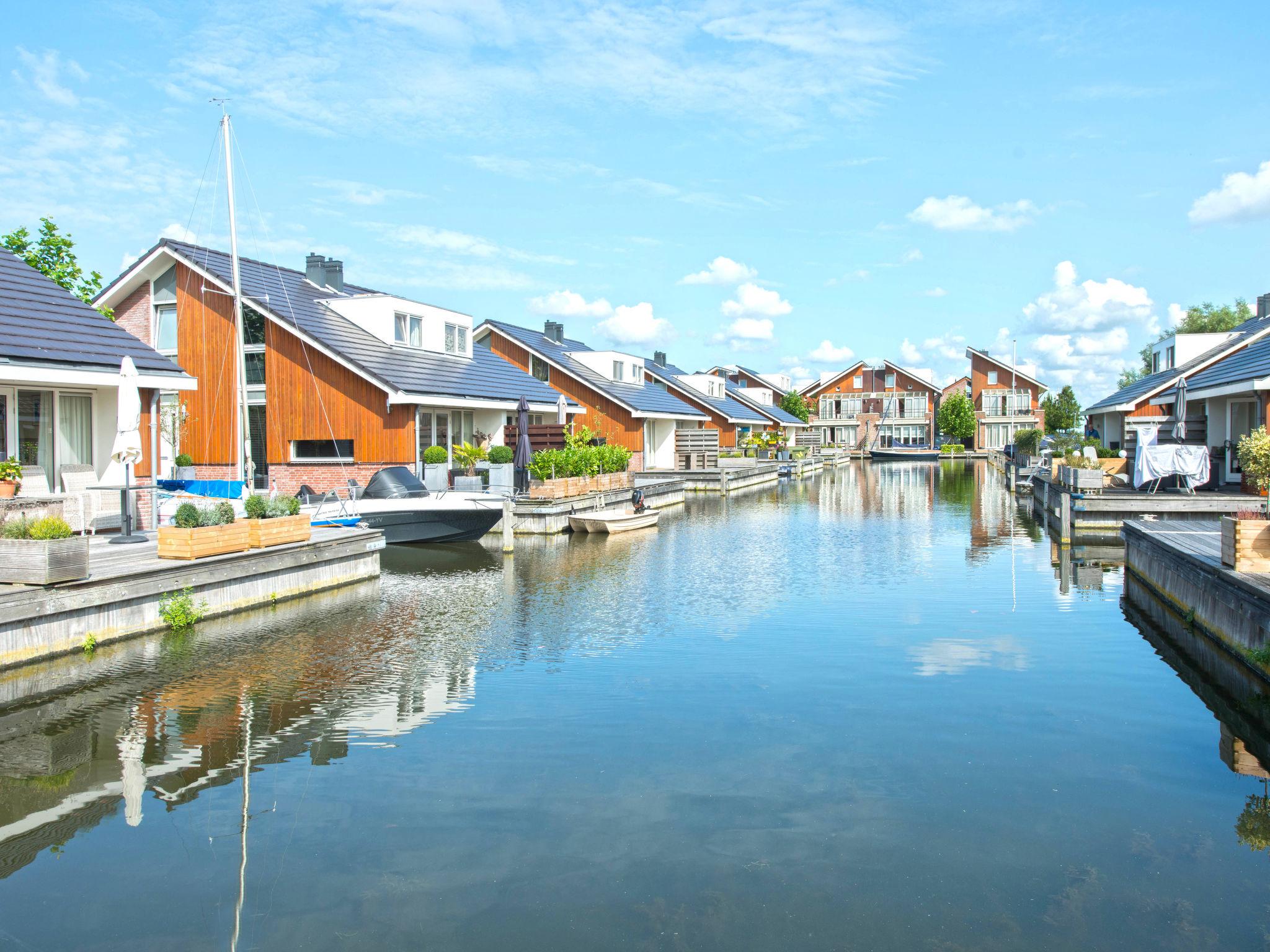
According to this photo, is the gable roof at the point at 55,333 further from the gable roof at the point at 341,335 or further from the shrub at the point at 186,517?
the gable roof at the point at 341,335

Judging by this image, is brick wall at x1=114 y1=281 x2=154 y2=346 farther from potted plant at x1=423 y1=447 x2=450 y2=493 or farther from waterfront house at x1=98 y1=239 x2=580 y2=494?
potted plant at x1=423 y1=447 x2=450 y2=493

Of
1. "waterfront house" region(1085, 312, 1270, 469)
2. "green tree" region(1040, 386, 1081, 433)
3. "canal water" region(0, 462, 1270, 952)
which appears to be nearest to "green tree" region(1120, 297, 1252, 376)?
"green tree" region(1040, 386, 1081, 433)

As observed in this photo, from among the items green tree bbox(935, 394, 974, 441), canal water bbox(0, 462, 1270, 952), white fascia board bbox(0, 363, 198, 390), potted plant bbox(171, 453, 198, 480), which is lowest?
canal water bbox(0, 462, 1270, 952)

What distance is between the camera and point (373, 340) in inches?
1171

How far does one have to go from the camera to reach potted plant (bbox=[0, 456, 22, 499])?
13.8 m

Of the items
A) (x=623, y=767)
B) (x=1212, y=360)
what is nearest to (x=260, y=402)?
(x=623, y=767)

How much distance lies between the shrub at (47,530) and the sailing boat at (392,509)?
8.03m

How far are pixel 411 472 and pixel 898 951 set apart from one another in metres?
21.8

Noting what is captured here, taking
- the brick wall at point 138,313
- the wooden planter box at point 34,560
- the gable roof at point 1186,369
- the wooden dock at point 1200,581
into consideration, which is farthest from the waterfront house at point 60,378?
the gable roof at point 1186,369

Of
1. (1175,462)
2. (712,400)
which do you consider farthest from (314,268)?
(712,400)

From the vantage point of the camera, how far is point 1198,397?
26406 mm

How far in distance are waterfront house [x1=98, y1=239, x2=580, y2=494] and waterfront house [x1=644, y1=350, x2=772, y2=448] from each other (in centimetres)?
2501

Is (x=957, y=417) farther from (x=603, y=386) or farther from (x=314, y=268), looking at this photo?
(x=314, y=268)

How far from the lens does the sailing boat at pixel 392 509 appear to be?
829 inches
